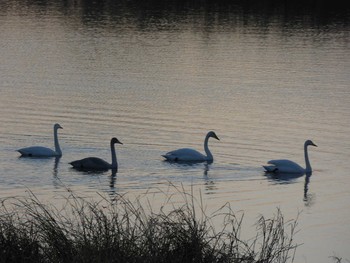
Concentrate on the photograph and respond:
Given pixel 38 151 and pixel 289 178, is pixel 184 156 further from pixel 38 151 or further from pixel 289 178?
pixel 38 151

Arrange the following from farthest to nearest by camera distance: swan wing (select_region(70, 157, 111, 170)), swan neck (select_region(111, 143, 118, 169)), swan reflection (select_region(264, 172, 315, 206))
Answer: swan neck (select_region(111, 143, 118, 169))
swan wing (select_region(70, 157, 111, 170))
swan reflection (select_region(264, 172, 315, 206))

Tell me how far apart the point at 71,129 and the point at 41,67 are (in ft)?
37.0

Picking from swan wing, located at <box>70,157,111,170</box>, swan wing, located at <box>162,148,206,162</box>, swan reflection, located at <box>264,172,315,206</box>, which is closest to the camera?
swan reflection, located at <box>264,172,315,206</box>

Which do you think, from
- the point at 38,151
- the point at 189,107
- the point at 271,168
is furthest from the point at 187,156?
the point at 189,107

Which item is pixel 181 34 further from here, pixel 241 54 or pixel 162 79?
pixel 162 79

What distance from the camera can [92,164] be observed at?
21312mm

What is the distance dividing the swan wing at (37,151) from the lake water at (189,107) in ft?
0.51

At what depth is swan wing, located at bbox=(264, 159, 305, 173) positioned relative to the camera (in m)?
21.2

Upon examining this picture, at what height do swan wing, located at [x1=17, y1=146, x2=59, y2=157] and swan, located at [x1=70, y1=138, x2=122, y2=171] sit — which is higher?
swan wing, located at [x1=17, y1=146, x2=59, y2=157]

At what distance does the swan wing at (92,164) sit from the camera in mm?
21141

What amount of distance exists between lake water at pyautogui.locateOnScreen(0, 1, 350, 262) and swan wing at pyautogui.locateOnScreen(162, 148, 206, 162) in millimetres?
208

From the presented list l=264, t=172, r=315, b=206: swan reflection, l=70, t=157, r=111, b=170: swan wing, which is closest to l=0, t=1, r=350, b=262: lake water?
l=264, t=172, r=315, b=206: swan reflection

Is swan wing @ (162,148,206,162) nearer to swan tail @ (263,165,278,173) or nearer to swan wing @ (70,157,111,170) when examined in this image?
swan wing @ (70,157,111,170)

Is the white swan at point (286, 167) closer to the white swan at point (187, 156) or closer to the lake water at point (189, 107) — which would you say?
the lake water at point (189, 107)
